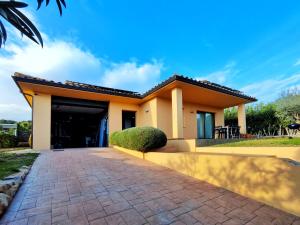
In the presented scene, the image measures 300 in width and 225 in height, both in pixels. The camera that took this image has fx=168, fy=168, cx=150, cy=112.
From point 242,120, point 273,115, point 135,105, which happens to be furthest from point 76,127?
point 273,115

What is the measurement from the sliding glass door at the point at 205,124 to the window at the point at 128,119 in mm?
4908

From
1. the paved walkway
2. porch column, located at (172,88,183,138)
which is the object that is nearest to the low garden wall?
the paved walkway

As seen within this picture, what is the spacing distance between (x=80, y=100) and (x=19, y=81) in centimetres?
350

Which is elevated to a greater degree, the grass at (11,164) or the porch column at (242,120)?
the porch column at (242,120)

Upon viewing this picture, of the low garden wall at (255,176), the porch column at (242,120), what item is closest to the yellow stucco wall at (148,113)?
the low garden wall at (255,176)

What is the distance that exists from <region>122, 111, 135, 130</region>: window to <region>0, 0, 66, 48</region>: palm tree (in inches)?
403

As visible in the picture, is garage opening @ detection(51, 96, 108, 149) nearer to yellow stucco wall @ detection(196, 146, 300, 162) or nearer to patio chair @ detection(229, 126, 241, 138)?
patio chair @ detection(229, 126, 241, 138)

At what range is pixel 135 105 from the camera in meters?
12.2

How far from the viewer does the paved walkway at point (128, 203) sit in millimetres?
2252

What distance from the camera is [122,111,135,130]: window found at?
1209cm

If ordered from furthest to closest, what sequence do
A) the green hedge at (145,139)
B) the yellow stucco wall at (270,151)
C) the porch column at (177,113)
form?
the porch column at (177,113) < the green hedge at (145,139) < the yellow stucco wall at (270,151)

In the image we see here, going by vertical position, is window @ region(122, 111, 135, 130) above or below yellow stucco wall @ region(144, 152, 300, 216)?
above

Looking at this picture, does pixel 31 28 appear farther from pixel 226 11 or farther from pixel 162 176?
pixel 226 11

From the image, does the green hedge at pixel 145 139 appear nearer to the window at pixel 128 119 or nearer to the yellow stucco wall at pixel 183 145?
the yellow stucco wall at pixel 183 145
